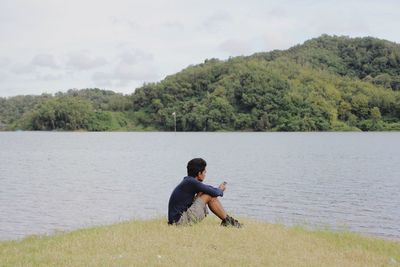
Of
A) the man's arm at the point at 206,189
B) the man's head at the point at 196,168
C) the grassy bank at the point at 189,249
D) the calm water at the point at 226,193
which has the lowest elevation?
the calm water at the point at 226,193

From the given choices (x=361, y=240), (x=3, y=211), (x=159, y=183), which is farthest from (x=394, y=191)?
(x=3, y=211)

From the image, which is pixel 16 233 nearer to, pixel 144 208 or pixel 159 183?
pixel 144 208

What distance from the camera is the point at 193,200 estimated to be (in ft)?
50.9

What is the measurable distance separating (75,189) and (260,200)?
1562 cm

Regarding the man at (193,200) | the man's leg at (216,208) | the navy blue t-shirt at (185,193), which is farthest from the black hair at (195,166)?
the man's leg at (216,208)

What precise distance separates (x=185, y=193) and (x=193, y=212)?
0.65m

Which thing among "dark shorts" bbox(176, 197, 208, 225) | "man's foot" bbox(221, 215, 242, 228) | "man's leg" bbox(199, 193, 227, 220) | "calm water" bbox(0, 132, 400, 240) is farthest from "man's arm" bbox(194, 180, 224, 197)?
"calm water" bbox(0, 132, 400, 240)

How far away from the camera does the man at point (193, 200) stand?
49.9 ft

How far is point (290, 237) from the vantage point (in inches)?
613

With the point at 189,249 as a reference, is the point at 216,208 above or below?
above

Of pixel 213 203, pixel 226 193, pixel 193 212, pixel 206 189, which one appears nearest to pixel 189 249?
pixel 206 189

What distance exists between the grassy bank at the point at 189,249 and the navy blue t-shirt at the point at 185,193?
1.94 ft

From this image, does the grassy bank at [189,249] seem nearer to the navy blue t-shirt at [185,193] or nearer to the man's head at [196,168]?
the navy blue t-shirt at [185,193]

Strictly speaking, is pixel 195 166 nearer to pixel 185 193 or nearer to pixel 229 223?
pixel 185 193
